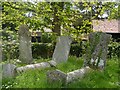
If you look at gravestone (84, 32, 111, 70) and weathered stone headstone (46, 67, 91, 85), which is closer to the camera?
weathered stone headstone (46, 67, 91, 85)

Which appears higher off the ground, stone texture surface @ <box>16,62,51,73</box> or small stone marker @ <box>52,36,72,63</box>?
small stone marker @ <box>52,36,72,63</box>

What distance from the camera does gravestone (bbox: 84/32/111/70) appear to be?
373 cm

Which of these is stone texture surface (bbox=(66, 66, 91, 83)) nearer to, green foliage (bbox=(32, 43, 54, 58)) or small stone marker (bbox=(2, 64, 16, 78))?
small stone marker (bbox=(2, 64, 16, 78))

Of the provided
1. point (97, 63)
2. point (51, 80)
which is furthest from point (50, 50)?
point (51, 80)

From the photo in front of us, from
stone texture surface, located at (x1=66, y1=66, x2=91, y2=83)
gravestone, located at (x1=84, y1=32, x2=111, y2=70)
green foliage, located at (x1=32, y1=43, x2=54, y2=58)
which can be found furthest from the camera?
green foliage, located at (x1=32, y1=43, x2=54, y2=58)

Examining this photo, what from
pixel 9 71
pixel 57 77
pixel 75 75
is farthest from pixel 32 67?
pixel 57 77

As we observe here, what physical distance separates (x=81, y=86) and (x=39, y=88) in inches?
20.3

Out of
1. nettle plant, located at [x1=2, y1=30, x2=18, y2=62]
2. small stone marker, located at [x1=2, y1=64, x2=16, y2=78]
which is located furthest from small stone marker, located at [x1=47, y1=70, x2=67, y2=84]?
nettle plant, located at [x1=2, y1=30, x2=18, y2=62]

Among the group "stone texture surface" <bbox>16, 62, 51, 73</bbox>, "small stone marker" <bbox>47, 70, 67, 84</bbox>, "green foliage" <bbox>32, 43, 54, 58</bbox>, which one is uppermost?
"small stone marker" <bbox>47, 70, 67, 84</bbox>

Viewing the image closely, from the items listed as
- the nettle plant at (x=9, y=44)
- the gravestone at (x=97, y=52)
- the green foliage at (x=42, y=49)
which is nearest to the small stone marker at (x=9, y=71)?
the gravestone at (x=97, y=52)

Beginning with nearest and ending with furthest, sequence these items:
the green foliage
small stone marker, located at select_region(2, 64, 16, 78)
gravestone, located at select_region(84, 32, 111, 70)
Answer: small stone marker, located at select_region(2, 64, 16, 78), gravestone, located at select_region(84, 32, 111, 70), the green foliage

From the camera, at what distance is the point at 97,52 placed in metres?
3.73

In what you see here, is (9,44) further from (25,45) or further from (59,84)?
(59,84)

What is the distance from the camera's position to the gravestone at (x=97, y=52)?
373 cm
